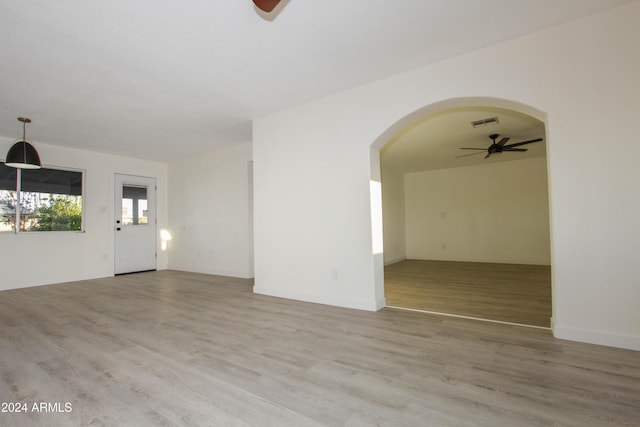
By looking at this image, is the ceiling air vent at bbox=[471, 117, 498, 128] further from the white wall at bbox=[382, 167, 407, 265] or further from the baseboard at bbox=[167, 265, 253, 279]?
the baseboard at bbox=[167, 265, 253, 279]

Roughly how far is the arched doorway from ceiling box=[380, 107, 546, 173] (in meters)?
0.02

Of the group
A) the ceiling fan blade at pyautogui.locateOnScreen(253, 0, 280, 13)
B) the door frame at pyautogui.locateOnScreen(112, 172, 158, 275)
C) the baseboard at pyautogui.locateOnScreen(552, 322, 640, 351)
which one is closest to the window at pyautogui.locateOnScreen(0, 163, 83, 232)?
the door frame at pyautogui.locateOnScreen(112, 172, 158, 275)

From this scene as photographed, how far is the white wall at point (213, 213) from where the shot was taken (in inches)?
233

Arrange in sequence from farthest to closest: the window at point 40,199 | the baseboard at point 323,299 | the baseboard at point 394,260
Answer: the baseboard at point 394,260 < the window at point 40,199 < the baseboard at point 323,299

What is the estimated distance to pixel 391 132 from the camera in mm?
3475

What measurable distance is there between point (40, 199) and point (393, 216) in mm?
8087

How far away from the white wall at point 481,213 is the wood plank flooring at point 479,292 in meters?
1.22

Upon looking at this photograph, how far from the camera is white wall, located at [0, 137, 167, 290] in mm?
5102

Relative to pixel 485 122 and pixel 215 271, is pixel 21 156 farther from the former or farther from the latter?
pixel 485 122

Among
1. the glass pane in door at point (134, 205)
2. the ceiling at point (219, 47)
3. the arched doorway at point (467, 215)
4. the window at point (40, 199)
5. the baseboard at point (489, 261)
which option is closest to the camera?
the ceiling at point (219, 47)

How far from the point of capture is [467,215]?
8172 mm

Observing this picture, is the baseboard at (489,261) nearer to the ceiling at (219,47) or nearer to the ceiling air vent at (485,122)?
the ceiling air vent at (485,122)

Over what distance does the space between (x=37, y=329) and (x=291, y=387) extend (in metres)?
3.06

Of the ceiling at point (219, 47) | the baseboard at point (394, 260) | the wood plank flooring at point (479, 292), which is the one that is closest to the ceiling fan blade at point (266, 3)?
the ceiling at point (219, 47)
